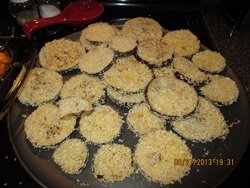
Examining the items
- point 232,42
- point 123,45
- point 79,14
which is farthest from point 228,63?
point 79,14

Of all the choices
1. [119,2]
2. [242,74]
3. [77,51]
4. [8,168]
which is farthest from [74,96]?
[242,74]

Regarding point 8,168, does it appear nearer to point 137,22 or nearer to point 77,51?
point 77,51

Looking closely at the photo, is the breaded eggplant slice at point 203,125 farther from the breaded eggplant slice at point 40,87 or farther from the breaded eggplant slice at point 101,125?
the breaded eggplant slice at point 40,87

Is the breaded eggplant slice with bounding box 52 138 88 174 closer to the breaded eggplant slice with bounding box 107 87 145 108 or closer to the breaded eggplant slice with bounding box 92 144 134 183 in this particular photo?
the breaded eggplant slice with bounding box 92 144 134 183

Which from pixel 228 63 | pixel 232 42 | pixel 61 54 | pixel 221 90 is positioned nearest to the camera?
pixel 221 90

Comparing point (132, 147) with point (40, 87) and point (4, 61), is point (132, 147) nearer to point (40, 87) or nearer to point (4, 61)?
point (40, 87)
